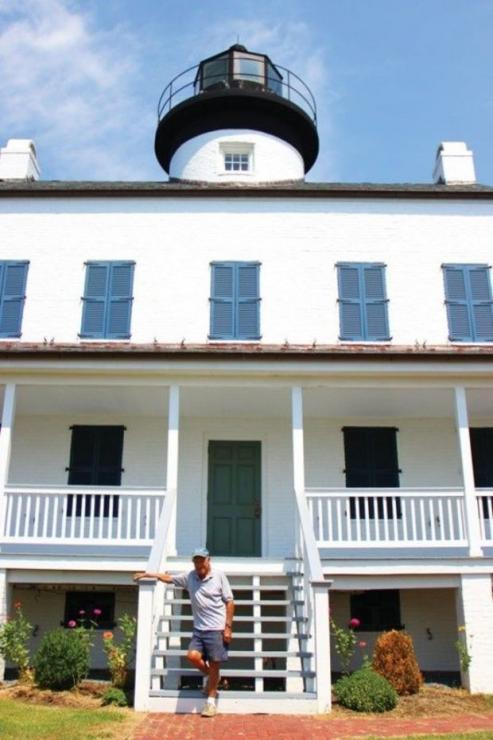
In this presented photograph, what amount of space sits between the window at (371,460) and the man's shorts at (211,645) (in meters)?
6.01

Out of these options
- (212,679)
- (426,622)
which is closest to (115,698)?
(212,679)

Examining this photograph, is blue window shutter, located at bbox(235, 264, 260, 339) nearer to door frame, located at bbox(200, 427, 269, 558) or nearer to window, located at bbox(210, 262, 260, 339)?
window, located at bbox(210, 262, 260, 339)

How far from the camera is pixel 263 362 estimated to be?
447 inches

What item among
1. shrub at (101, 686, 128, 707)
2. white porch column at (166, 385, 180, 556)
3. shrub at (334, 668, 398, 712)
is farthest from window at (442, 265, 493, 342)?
shrub at (101, 686, 128, 707)

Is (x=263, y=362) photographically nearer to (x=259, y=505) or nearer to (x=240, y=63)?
(x=259, y=505)

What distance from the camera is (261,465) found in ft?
44.3

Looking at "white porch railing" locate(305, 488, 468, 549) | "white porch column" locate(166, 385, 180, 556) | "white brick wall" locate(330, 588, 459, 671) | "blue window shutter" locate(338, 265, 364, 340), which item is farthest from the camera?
"blue window shutter" locate(338, 265, 364, 340)

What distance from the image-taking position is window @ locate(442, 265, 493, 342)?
13773 mm

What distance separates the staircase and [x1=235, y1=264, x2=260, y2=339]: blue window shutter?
4.80 metres

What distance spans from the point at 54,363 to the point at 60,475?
293cm

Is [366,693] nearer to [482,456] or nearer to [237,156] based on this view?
[482,456]

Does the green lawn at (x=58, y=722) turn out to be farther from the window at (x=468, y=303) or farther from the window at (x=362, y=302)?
the window at (x=468, y=303)

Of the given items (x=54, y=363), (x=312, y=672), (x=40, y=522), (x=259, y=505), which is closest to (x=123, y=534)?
(x=40, y=522)

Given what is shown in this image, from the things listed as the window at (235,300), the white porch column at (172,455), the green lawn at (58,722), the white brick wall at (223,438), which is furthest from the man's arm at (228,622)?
the window at (235,300)
